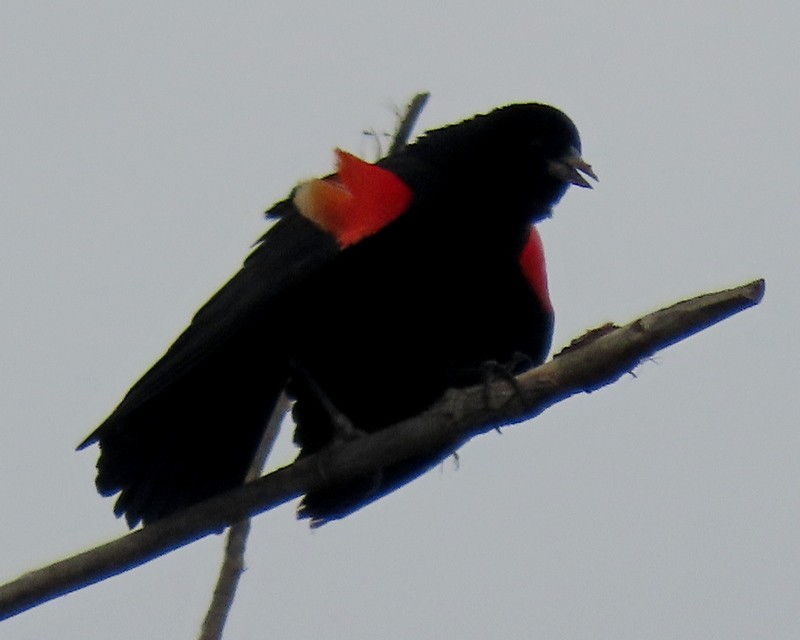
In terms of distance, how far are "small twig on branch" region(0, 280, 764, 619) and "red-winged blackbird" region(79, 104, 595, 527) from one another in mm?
313

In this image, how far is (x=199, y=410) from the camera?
3646mm

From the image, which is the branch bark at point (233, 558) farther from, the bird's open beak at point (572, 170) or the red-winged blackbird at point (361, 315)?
the bird's open beak at point (572, 170)

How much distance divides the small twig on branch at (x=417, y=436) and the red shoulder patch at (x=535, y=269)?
614mm

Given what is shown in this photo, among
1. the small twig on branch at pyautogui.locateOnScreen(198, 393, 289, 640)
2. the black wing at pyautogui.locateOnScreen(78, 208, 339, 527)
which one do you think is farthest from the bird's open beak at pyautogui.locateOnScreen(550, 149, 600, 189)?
the small twig on branch at pyautogui.locateOnScreen(198, 393, 289, 640)

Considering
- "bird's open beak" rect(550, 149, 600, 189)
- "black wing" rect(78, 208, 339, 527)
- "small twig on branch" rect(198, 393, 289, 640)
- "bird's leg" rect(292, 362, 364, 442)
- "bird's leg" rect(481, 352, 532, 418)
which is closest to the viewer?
"small twig on branch" rect(198, 393, 289, 640)

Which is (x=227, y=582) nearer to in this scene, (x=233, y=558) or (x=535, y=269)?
(x=233, y=558)

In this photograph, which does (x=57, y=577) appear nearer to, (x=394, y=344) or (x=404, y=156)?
(x=394, y=344)

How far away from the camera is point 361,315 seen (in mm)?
3613

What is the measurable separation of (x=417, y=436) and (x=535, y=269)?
41.7 inches

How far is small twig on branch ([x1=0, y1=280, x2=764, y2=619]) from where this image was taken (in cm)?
275

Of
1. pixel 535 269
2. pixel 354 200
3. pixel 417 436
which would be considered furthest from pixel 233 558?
pixel 535 269

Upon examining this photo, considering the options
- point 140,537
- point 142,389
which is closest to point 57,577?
point 140,537

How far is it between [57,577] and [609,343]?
4.20 feet

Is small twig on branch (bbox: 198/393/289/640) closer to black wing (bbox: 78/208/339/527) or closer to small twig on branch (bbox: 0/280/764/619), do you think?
small twig on branch (bbox: 0/280/764/619)
